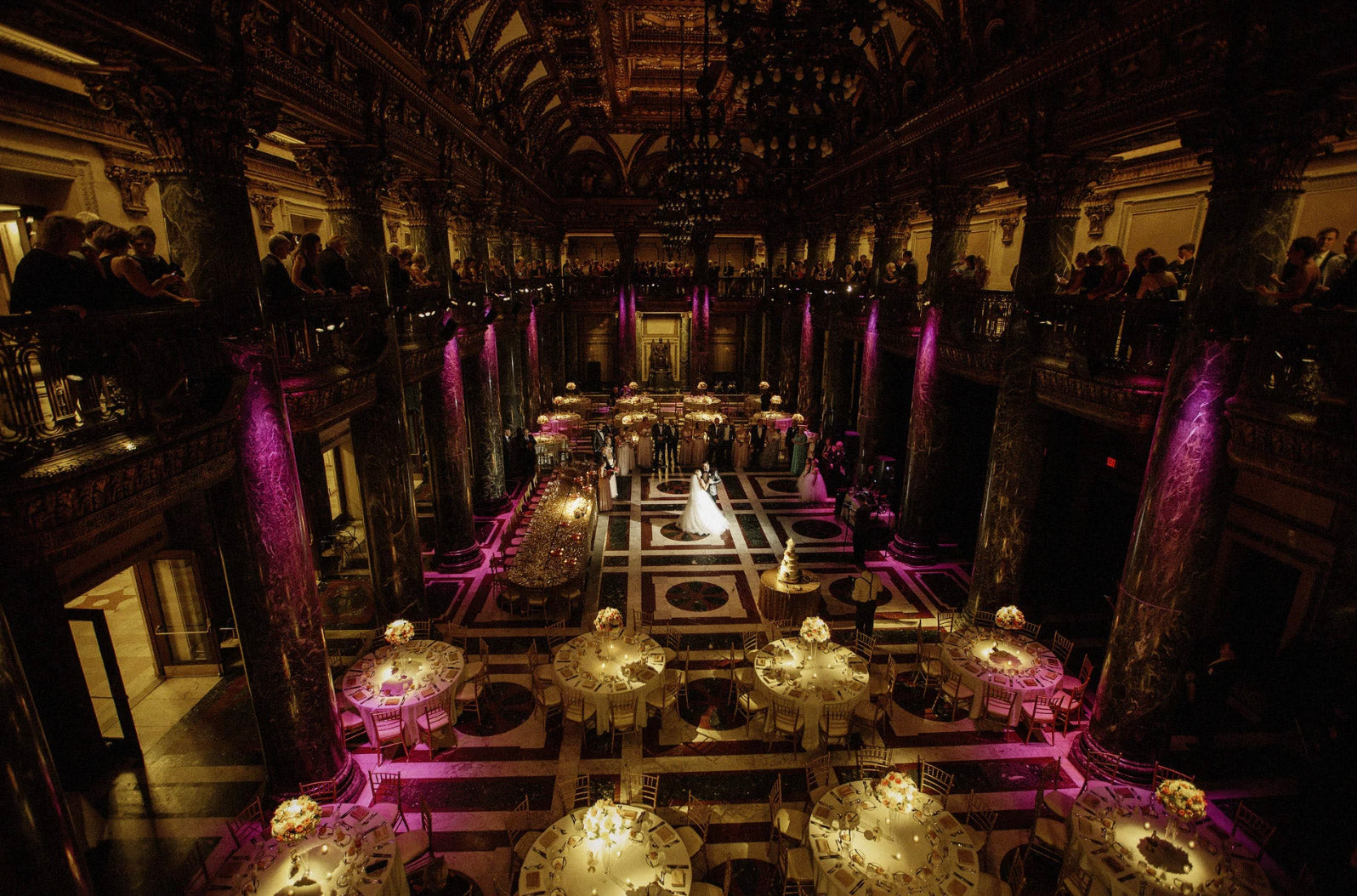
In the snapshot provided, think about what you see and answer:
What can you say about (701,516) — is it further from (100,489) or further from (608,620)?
(100,489)

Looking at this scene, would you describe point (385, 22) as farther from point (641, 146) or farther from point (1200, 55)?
point (641, 146)

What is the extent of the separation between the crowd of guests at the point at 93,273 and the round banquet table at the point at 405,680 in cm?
490

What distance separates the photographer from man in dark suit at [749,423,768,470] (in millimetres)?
18906

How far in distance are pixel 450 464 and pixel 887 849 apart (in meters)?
9.47

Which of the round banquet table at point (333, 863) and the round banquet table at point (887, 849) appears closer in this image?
the round banquet table at point (333, 863)

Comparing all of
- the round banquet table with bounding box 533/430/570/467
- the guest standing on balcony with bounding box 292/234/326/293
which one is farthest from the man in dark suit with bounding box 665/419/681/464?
the guest standing on balcony with bounding box 292/234/326/293

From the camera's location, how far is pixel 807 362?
2175cm

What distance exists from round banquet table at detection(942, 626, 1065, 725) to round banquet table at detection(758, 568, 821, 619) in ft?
7.06

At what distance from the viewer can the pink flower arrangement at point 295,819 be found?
195 inches

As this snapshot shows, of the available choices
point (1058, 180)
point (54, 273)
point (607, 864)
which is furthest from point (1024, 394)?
point (54, 273)

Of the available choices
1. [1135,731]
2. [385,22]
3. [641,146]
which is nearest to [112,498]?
[385,22]

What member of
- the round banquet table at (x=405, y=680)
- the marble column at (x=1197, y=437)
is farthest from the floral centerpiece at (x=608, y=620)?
the marble column at (x=1197, y=437)

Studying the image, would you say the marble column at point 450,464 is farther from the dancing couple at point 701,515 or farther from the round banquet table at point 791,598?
the round banquet table at point 791,598

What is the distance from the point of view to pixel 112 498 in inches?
165
